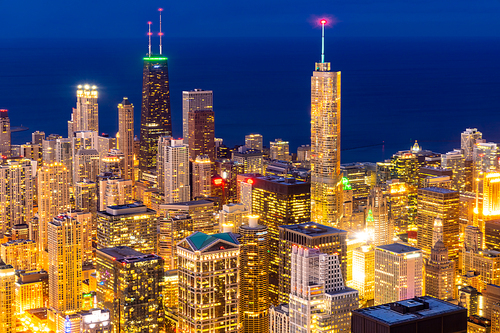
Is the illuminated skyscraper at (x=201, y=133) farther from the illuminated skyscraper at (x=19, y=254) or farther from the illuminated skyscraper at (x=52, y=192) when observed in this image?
the illuminated skyscraper at (x=19, y=254)

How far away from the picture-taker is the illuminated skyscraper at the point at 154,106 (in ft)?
335

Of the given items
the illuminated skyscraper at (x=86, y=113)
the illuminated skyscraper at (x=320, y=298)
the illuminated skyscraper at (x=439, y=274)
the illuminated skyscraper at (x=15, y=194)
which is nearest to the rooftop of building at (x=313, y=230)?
the illuminated skyscraper at (x=439, y=274)

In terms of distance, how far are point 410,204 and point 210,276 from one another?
37286 mm

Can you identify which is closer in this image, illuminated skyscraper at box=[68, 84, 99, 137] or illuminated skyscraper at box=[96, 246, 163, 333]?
illuminated skyscraper at box=[96, 246, 163, 333]

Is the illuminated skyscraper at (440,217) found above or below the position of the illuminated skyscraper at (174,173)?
below

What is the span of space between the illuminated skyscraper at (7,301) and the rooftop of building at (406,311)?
34607 millimetres

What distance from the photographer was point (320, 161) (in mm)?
76000

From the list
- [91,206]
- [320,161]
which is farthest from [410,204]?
[91,206]

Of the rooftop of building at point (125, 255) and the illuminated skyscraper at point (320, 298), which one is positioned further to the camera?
the rooftop of building at point (125, 255)

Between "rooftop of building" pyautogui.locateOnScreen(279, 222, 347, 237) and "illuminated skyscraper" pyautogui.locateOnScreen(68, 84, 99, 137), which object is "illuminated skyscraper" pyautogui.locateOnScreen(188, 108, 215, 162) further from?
"rooftop of building" pyautogui.locateOnScreen(279, 222, 347, 237)

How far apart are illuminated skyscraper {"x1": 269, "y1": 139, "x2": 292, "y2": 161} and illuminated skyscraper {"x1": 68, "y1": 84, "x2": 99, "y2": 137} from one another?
24.6 meters

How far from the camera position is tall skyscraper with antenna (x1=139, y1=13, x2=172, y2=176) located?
10200cm

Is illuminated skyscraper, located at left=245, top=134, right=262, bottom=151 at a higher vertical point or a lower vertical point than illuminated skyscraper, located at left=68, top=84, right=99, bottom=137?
lower

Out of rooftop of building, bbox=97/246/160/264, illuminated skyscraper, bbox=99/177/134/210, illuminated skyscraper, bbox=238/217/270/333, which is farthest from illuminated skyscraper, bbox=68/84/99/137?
rooftop of building, bbox=97/246/160/264
